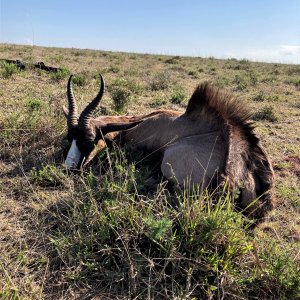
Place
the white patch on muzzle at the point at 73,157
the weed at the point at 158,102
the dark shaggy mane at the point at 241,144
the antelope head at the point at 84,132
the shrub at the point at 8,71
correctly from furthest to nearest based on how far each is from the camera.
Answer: the shrub at the point at 8,71
the weed at the point at 158,102
the antelope head at the point at 84,132
the white patch on muzzle at the point at 73,157
the dark shaggy mane at the point at 241,144

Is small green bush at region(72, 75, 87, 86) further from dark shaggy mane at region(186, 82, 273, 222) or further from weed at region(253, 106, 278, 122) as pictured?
dark shaggy mane at region(186, 82, 273, 222)

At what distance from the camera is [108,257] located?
3.14m

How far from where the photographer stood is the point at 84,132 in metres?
5.26

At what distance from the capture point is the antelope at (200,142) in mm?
3996

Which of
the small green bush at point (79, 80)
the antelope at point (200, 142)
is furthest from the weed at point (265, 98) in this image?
the antelope at point (200, 142)

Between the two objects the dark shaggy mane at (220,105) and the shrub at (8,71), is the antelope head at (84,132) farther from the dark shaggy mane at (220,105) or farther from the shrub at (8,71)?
the shrub at (8,71)

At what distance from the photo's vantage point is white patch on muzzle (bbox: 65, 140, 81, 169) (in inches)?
195

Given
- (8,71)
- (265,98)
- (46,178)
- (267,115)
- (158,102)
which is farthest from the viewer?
(265,98)

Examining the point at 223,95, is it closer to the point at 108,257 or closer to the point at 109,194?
the point at 109,194

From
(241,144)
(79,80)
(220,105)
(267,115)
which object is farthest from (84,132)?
(79,80)

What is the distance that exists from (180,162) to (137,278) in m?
1.83

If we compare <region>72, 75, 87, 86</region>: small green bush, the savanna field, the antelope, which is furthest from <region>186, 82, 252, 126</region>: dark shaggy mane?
<region>72, 75, 87, 86</region>: small green bush

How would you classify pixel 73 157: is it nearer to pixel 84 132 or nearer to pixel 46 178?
pixel 84 132

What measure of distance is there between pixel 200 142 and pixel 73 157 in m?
1.79
